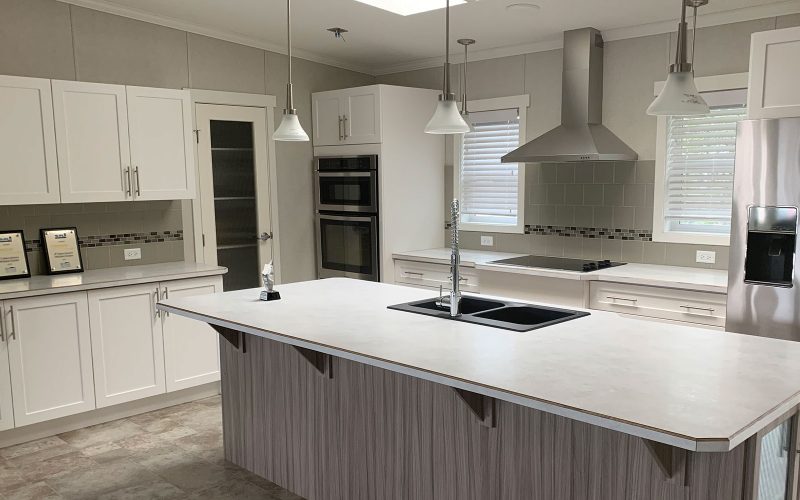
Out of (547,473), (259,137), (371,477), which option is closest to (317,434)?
(371,477)

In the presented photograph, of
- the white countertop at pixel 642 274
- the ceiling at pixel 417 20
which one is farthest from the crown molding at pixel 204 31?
the white countertop at pixel 642 274

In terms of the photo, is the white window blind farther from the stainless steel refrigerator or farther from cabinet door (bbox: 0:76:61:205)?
cabinet door (bbox: 0:76:61:205)

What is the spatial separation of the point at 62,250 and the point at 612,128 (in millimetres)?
3837

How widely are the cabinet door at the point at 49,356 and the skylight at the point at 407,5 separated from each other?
8.44 ft

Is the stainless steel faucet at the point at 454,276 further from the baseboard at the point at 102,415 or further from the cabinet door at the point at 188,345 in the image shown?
the baseboard at the point at 102,415

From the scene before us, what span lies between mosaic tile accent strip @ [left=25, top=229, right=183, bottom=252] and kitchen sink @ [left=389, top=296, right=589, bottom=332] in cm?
256

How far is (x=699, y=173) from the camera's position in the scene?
4285mm

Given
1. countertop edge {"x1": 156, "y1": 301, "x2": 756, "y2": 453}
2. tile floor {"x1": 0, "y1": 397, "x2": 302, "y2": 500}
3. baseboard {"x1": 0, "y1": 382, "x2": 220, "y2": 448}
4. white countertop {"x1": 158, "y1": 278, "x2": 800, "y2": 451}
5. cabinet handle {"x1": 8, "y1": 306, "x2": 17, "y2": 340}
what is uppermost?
white countertop {"x1": 158, "y1": 278, "x2": 800, "y2": 451}

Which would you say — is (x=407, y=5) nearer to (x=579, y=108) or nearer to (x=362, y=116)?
(x=362, y=116)

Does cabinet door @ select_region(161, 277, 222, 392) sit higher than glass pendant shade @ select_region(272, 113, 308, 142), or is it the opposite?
glass pendant shade @ select_region(272, 113, 308, 142)

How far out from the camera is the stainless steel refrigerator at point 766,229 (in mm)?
3127

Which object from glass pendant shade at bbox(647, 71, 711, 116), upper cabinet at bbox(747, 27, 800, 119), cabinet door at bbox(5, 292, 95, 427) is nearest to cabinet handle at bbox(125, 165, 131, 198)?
cabinet door at bbox(5, 292, 95, 427)

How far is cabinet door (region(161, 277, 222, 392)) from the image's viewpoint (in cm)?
434

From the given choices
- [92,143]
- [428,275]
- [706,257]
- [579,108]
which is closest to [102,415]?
[92,143]
